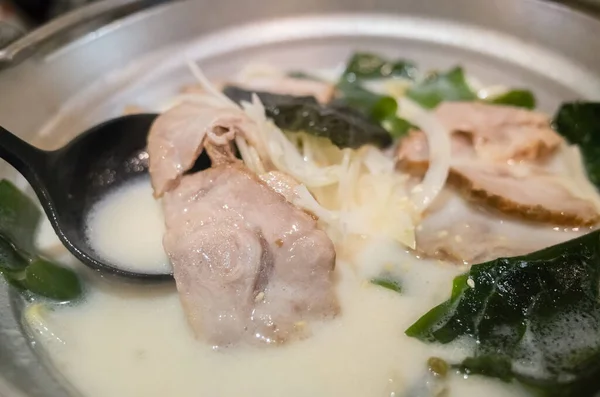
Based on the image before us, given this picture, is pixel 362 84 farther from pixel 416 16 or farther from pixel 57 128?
pixel 57 128

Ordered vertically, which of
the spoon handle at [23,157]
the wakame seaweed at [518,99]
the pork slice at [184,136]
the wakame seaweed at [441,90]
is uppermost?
the spoon handle at [23,157]

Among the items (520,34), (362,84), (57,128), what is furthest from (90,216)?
(520,34)

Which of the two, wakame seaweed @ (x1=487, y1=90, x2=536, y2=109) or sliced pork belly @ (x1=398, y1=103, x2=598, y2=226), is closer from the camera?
sliced pork belly @ (x1=398, y1=103, x2=598, y2=226)

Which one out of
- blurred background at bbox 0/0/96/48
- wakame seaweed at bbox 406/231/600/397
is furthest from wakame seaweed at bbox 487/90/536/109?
blurred background at bbox 0/0/96/48

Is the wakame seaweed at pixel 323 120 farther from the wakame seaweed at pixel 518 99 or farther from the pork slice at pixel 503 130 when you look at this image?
the wakame seaweed at pixel 518 99

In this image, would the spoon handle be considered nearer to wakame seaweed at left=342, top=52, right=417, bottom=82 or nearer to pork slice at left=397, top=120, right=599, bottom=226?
pork slice at left=397, top=120, right=599, bottom=226

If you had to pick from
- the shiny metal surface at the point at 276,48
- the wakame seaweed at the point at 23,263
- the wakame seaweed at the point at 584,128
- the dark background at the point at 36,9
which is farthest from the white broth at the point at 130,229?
the dark background at the point at 36,9
